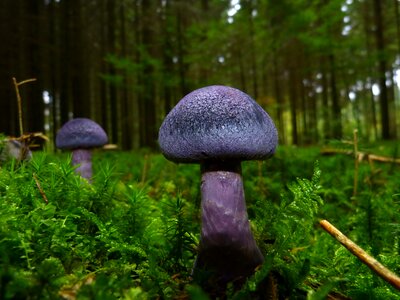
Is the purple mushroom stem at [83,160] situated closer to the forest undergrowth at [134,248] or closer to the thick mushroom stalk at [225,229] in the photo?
the forest undergrowth at [134,248]

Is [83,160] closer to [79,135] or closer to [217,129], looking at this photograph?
[79,135]

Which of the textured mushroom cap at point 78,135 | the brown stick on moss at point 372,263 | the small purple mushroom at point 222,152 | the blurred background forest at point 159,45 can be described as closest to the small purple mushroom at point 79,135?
the textured mushroom cap at point 78,135

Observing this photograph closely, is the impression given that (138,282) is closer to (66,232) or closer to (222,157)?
(66,232)

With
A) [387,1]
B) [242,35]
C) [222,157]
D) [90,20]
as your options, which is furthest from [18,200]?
[387,1]

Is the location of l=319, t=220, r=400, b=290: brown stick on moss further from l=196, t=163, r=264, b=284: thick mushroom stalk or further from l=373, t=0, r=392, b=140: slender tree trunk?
l=373, t=0, r=392, b=140: slender tree trunk

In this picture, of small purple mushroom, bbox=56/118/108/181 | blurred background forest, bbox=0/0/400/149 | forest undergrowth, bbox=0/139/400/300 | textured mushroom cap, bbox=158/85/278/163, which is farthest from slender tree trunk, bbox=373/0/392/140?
textured mushroom cap, bbox=158/85/278/163

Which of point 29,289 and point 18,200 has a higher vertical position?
point 18,200
